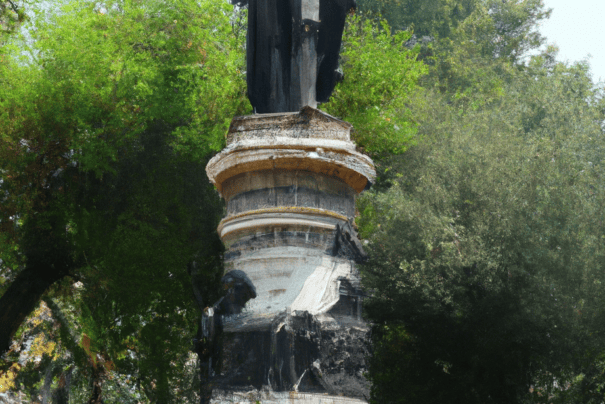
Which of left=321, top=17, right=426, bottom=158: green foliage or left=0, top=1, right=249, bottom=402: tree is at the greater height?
left=321, top=17, right=426, bottom=158: green foliage

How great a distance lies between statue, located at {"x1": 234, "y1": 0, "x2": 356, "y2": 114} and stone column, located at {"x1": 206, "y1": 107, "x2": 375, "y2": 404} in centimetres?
34

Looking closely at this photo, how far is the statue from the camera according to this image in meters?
2.56

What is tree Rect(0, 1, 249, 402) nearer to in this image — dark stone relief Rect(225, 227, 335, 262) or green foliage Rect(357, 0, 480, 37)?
dark stone relief Rect(225, 227, 335, 262)

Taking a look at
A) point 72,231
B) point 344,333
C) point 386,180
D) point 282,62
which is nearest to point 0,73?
point 72,231

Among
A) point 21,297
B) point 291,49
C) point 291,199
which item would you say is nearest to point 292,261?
point 291,199

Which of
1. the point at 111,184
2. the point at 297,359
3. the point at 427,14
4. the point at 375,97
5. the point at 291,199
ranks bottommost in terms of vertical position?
the point at 297,359

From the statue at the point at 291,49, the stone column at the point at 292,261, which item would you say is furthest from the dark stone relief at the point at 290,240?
the statue at the point at 291,49

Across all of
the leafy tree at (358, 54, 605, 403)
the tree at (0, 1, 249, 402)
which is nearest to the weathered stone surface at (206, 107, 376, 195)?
the tree at (0, 1, 249, 402)

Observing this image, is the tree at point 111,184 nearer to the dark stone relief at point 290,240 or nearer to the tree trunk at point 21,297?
the tree trunk at point 21,297

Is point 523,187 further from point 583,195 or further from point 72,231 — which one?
point 72,231

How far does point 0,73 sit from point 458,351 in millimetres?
10628

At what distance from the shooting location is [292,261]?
7.23 feet

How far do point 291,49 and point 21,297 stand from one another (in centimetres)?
965

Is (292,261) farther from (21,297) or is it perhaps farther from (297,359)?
(21,297)
